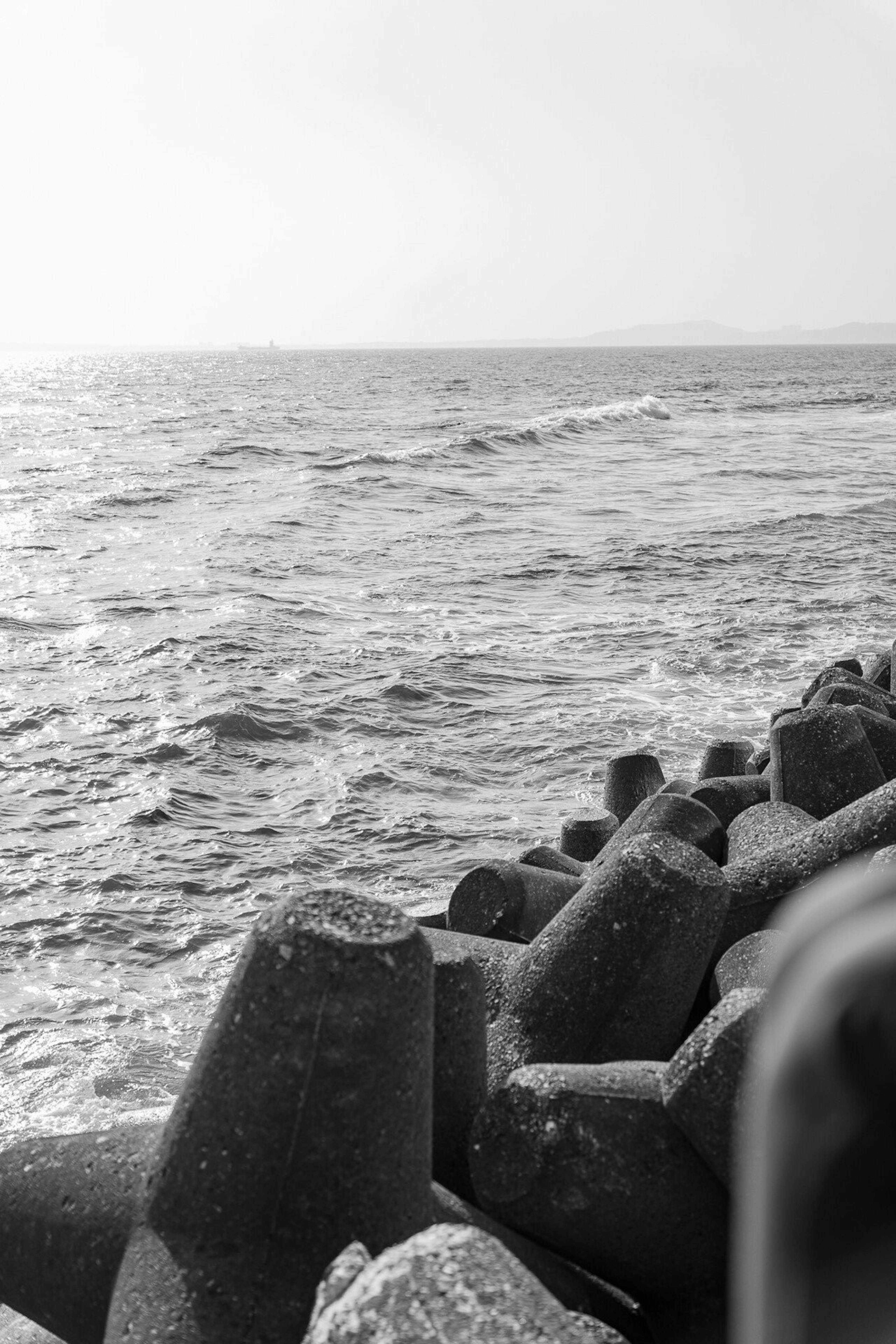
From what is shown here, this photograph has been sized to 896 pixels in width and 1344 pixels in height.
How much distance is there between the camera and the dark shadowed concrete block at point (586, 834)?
622 cm

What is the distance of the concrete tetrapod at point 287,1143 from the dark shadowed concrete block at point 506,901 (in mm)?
2346

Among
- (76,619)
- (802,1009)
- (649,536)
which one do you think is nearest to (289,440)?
(649,536)

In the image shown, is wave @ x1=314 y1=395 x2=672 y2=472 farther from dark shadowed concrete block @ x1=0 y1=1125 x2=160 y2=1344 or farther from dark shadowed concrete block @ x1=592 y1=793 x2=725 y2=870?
dark shadowed concrete block @ x1=0 y1=1125 x2=160 y2=1344

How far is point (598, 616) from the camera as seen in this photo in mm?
13672

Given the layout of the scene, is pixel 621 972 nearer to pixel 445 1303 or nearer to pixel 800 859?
pixel 800 859

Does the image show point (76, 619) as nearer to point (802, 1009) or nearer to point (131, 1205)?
point (131, 1205)

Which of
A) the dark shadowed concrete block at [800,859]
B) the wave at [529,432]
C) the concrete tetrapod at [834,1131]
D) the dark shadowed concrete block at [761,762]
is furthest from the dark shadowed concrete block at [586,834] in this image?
the wave at [529,432]

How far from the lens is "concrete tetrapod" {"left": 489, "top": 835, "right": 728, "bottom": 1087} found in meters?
3.23

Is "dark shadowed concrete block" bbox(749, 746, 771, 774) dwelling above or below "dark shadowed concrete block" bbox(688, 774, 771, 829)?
below

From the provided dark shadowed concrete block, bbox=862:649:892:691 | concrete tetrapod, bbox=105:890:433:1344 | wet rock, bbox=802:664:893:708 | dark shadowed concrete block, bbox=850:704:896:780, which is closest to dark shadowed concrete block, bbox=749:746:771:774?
wet rock, bbox=802:664:893:708

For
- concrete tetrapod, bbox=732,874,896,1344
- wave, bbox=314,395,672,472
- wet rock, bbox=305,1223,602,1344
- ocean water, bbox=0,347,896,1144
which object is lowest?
ocean water, bbox=0,347,896,1144

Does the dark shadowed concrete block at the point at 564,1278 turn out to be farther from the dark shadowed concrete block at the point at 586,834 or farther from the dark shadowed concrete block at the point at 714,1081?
the dark shadowed concrete block at the point at 586,834

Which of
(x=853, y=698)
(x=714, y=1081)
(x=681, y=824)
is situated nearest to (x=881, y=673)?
(x=853, y=698)

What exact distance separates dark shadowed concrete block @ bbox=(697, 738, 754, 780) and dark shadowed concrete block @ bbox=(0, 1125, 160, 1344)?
5075mm
